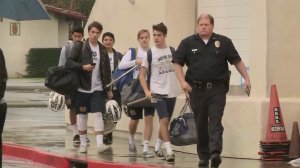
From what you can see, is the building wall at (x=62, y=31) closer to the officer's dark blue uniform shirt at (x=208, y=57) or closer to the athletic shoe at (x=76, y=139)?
the athletic shoe at (x=76, y=139)

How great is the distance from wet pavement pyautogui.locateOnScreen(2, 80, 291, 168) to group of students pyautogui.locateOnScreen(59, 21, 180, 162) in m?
0.27

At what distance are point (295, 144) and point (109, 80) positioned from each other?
3.07 meters

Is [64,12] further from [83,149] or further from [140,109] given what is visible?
[140,109]

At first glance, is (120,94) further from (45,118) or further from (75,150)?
(45,118)

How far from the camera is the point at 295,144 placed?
1141 cm

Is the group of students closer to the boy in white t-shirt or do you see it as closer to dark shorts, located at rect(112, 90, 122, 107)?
the boy in white t-shirt

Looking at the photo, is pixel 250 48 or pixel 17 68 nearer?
pixel 250 48

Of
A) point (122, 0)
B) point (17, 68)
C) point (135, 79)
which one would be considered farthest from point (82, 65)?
point (17, 68)

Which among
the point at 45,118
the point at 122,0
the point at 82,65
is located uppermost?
the point at 122,0

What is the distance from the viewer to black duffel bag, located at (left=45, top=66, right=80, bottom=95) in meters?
12.8

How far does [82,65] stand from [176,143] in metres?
2.01

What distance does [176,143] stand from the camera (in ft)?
38.2

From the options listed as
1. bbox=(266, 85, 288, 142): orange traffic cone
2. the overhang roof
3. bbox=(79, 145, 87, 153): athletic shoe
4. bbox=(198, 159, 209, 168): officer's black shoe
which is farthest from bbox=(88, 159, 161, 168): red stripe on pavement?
the overhang roof

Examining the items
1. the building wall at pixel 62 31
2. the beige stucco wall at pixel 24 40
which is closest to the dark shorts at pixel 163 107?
the beige stucco wall at pixel 24 40
